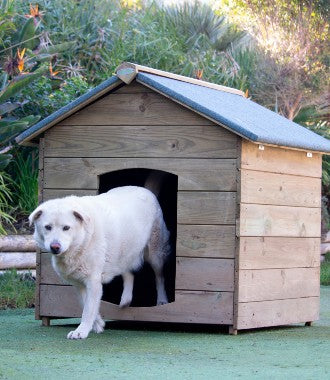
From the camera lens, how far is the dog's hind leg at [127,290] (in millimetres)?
7410

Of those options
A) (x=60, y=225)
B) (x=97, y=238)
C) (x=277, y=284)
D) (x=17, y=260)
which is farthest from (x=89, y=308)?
(x=17, y=260)

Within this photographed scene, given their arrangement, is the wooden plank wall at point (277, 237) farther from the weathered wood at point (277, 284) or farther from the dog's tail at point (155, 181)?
the dog's tail at point (155, 181)

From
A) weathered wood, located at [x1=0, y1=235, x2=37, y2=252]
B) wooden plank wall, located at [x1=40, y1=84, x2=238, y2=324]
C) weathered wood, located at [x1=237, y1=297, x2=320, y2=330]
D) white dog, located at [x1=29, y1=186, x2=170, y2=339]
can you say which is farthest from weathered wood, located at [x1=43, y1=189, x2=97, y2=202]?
weathered wood, located at [x1=0, y1=235, x2=37, y2=252]

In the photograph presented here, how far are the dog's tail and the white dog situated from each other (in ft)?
1.82

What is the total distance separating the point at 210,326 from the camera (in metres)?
7.86

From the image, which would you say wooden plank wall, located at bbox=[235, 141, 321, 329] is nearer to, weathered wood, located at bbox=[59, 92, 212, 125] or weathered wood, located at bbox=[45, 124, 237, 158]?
weathered wood, located at bbox=[45, 124, 237, 158]

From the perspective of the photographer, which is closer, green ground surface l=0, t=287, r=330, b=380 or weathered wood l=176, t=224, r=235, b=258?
green ground surface l=0, t=287, r=330, b=380

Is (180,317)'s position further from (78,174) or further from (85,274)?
(78,174)

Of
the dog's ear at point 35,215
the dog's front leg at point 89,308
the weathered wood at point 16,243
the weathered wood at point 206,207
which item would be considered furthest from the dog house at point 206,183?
the weathered wood at point 16,243

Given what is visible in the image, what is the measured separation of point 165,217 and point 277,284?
162 centimetres

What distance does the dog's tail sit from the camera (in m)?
8.34

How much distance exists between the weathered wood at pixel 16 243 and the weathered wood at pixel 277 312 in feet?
10.8

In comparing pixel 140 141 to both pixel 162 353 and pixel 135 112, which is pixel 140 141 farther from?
pixel 162 353

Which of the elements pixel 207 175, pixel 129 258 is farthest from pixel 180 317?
pixel 207 175
